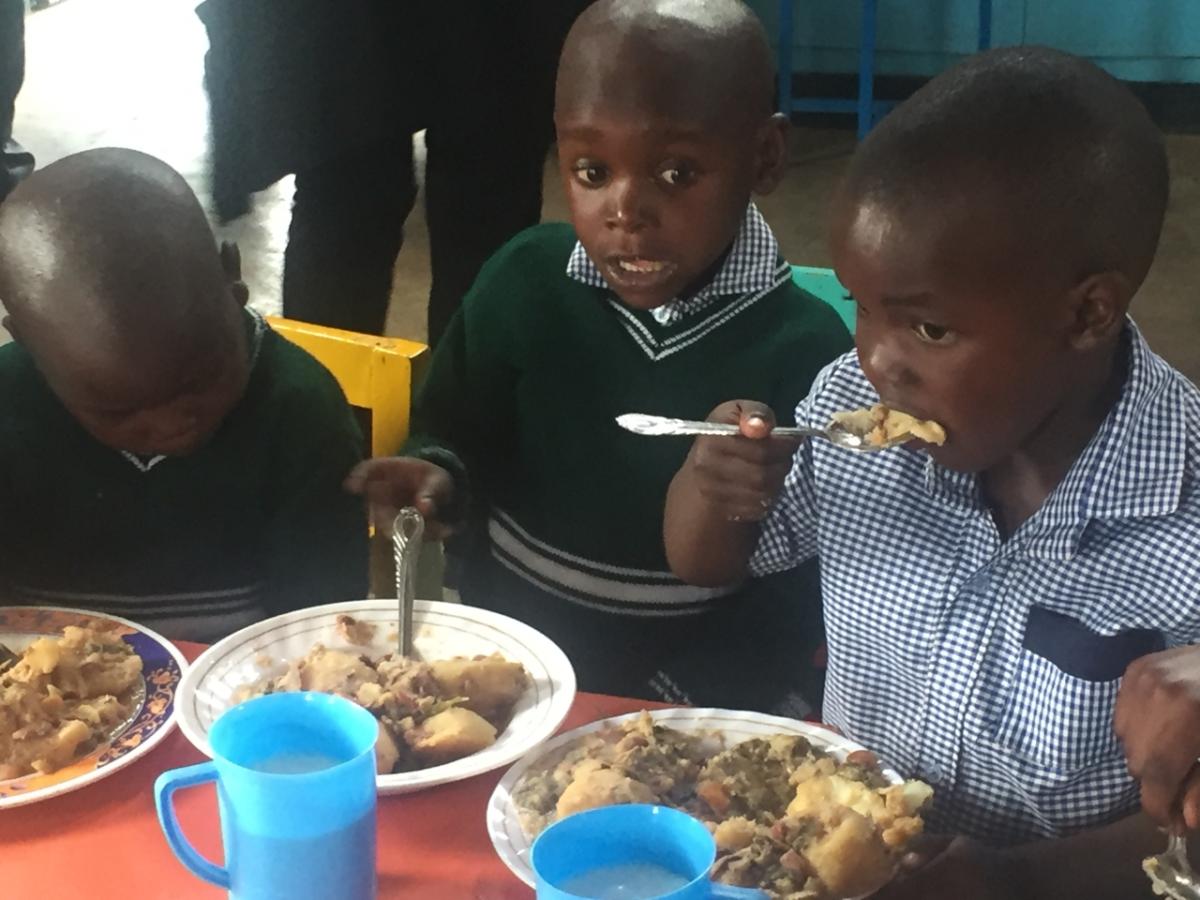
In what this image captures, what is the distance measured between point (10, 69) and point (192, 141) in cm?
263

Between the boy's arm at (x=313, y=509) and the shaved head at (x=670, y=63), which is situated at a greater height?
the shaved head at (x=670, y=63)

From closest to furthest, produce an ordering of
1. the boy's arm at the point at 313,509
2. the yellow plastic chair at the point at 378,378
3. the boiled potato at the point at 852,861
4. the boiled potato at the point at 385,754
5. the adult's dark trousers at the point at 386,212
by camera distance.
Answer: the boiled potato at the point at 852,861 < the boiled potato at the point at 385,754 < the boy's arm at the point at 313,509 < the yellow plastic chair at the point at 378,378 < the adult's dark trousers at the point at 386,212

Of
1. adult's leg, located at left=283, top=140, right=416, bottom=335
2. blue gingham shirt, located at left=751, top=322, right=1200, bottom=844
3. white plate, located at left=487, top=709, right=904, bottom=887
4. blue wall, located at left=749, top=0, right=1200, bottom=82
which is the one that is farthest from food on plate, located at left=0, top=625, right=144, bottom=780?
blue wall, located at left=749, top=0, right=1200, bottom=82

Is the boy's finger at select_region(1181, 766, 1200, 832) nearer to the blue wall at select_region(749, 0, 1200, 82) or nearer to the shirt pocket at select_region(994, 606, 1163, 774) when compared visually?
the shirt pocket at select_region(994, 606, 1163, 774)

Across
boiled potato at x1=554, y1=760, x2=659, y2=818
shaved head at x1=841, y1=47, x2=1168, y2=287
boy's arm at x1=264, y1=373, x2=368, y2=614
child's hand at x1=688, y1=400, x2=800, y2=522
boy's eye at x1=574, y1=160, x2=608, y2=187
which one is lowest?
boy's arm at x1=264, y1=373, x2=368, y2=614

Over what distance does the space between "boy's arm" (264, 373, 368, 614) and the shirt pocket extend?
2.29 ft

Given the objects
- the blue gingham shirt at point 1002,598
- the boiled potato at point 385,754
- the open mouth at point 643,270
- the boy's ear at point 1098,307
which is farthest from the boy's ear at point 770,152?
the boiled potato at point 385,754

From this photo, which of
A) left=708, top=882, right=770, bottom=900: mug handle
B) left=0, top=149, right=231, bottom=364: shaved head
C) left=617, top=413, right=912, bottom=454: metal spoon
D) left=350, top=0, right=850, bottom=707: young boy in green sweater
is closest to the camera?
left=708, top=882, right=770, bottom=900: mug handle

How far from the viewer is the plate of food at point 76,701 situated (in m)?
0.94

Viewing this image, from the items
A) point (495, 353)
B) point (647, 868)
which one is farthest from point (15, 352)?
point (647, 868)

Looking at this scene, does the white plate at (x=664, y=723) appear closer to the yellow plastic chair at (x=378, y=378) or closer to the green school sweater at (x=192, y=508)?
the green school sweater at (x=192, y=508)

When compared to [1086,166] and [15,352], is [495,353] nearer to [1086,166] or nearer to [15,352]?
[15,352]

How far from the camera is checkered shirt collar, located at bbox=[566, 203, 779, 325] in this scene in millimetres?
1320

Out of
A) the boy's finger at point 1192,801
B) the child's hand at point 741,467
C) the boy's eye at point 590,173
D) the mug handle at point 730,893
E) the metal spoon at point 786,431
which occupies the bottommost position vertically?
the boy's finger at point 1192,801
